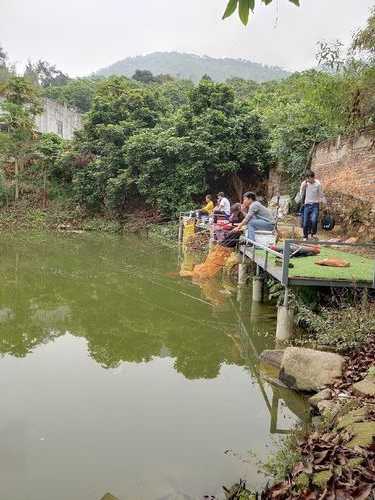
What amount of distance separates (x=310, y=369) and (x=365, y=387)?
2.87ft

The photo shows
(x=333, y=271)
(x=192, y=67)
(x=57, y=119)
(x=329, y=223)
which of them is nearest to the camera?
(x=333, y=271)

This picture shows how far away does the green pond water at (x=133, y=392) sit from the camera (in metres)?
3.72

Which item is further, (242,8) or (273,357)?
(273,357)

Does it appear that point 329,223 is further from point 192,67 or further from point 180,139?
point 192,67

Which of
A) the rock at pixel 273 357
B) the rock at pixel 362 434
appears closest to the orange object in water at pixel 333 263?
the rock at pixel 273 357

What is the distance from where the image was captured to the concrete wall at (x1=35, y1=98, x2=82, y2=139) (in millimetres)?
37188

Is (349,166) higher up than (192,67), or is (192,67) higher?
(192,67)

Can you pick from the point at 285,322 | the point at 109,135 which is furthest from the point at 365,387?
the point at 109,135

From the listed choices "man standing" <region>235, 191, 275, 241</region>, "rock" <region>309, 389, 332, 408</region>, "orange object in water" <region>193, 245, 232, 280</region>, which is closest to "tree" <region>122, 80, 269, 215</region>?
"orange object in water" <region>193, 245, 232, 280</region>

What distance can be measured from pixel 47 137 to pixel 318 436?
85.8ft

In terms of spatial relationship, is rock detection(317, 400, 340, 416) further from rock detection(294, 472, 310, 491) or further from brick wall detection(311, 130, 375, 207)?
brick wall detection(311, 130, 375, 207)

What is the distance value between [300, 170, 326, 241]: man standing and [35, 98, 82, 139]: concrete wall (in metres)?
29.5

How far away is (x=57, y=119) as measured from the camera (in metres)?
38.4

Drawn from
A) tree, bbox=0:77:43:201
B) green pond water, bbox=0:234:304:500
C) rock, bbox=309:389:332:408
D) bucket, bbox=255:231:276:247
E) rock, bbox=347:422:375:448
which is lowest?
green pond water, bbox=0:234:304:500
